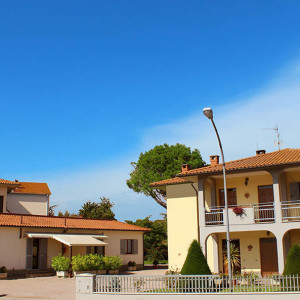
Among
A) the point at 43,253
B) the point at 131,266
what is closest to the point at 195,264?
the point at 43,253

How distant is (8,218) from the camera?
33750 millimetres

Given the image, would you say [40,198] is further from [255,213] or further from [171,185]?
[255,213]

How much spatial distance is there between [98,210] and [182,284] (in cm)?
3851

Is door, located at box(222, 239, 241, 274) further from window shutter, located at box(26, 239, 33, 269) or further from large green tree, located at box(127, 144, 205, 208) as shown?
large green tree, located at box(127, 144, 205, 208)

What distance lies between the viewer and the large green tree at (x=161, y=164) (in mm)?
51844


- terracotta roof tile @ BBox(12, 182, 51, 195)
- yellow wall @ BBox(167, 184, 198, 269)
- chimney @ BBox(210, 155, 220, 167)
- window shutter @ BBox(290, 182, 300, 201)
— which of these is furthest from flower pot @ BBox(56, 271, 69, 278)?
terracotta roof tile @ BBox(12, 182, 51, 195)

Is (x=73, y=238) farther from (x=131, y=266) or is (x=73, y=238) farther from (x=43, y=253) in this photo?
(x=131, y=266)

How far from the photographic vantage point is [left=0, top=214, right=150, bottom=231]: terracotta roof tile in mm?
33228

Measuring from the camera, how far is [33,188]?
176ft

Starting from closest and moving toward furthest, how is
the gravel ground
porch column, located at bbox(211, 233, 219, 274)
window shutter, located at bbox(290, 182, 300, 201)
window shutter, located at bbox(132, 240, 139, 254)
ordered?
1. the gravel ground
2. window shutter, located at bbox(290, 182, 300, 201)
3. porch column, located at bbox(211, 233, 219, 274)
4. window shutter, located at bbox(132, 240, 139, 254)

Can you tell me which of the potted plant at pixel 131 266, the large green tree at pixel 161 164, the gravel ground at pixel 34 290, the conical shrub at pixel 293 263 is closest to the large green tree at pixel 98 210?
the large green tree at pixel 161 164

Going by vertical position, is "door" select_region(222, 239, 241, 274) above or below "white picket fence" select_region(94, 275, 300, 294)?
above

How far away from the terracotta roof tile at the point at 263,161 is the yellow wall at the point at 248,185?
107 cm

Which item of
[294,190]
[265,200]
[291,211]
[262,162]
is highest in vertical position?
[262,162]
